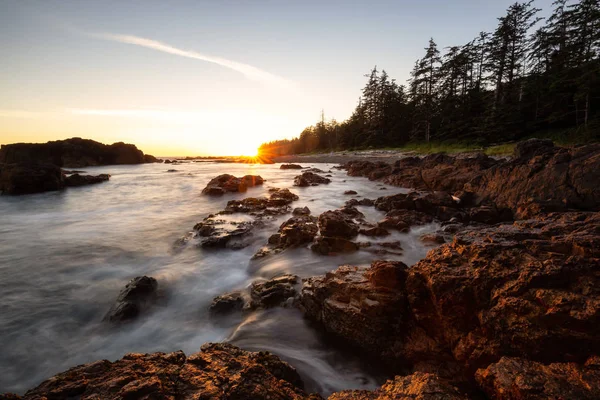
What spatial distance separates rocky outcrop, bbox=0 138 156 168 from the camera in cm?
4056

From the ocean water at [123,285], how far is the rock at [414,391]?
1186 mm

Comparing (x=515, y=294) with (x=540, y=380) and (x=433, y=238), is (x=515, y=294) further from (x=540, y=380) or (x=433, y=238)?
(x=433, y=238)

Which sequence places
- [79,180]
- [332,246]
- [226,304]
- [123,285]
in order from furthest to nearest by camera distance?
[79,180] < [332,246] < [123,285] < [226,304]

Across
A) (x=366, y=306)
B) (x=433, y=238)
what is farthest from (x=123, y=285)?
(x=433, y=238)

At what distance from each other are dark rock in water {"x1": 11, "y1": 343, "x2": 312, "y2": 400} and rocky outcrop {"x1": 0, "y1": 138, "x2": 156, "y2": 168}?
4536 cm

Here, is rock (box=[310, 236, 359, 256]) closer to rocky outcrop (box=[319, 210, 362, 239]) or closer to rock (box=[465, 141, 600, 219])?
rocky outcrop (box=[319, 210, 362, 239])

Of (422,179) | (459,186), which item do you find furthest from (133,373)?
(422,179)

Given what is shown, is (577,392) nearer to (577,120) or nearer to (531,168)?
(531,168)

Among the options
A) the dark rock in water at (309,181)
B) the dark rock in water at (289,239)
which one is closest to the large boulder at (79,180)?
the dark rock in water at (309,181)

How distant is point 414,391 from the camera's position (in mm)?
2135

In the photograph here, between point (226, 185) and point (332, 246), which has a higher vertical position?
point (226, 185)

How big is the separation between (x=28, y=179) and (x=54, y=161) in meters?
33.8

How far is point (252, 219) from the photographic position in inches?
400

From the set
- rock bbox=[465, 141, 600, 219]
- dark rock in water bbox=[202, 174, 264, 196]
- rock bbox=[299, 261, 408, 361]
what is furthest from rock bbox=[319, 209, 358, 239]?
dark rock in water bbox=[202, 174, 264, 196]
